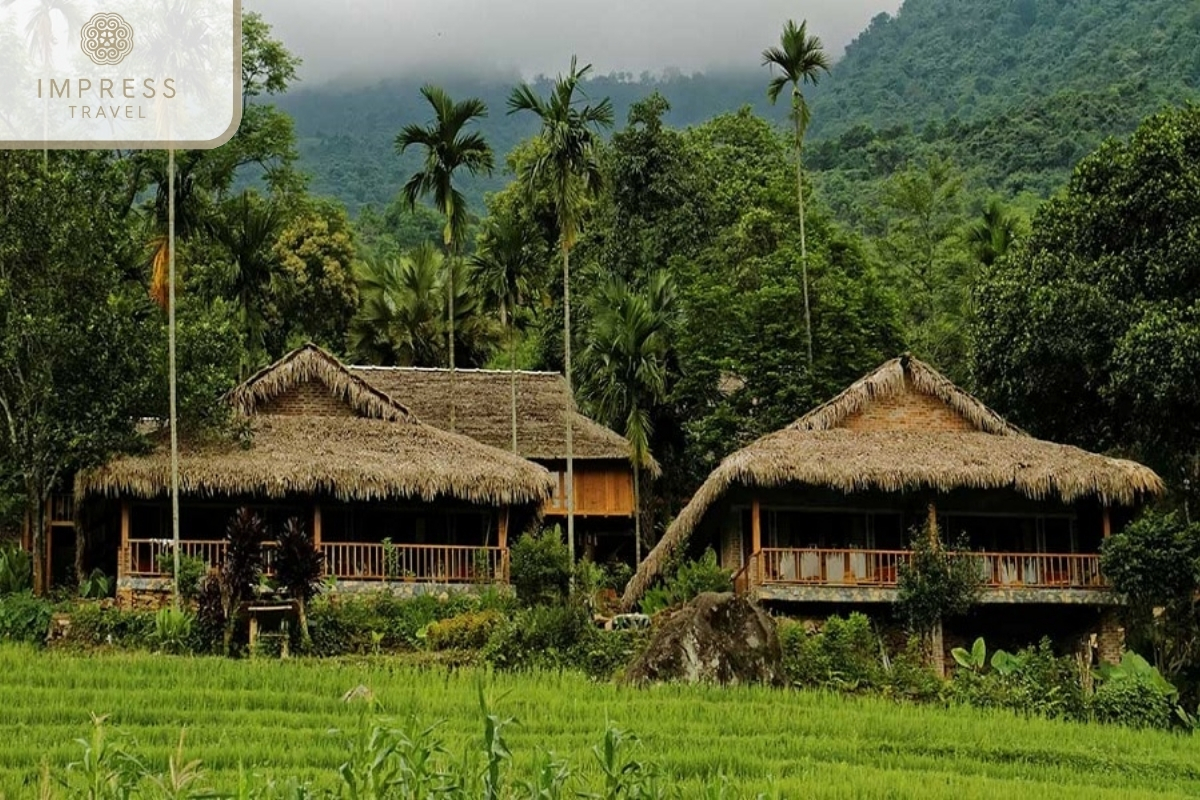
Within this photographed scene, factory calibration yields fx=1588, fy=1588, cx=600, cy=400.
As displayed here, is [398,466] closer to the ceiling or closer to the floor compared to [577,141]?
closer to the floor

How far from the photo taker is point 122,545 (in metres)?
23.0

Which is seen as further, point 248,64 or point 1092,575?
point 248,64

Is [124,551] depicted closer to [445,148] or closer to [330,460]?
[330,460]

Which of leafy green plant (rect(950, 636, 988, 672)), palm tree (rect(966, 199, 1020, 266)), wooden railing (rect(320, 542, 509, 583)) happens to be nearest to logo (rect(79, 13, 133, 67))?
wooden railing (rect(320, 542, 509, 583))

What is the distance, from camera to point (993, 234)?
35.4m

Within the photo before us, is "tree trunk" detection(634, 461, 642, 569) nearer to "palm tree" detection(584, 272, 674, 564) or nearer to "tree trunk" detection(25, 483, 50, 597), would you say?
"palm tree" detection(584, 272, 674, 564)

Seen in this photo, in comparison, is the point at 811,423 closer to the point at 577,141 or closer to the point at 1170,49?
the point at 577,141

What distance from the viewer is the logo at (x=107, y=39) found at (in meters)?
24.2

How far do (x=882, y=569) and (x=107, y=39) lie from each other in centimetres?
1440

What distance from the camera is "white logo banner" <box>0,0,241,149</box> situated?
82.7 ft

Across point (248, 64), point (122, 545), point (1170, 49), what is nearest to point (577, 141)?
point (122, 545)

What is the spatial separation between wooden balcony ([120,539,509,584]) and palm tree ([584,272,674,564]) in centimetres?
618

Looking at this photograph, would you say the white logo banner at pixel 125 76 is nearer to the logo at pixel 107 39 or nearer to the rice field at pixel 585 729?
the logo at pixel 107 39

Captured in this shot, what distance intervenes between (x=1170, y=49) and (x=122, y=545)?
61.5 meters
